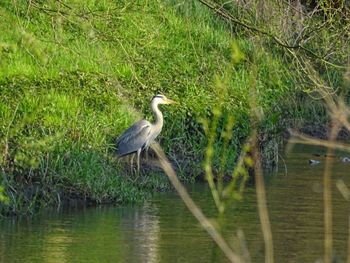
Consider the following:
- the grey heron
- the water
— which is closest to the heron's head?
the grey heron

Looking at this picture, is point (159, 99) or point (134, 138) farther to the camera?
point (159, 99)

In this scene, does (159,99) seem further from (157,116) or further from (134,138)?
(134,138)

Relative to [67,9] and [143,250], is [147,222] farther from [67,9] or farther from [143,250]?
[67,9]

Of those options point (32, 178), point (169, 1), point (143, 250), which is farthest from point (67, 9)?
point (169, 1)

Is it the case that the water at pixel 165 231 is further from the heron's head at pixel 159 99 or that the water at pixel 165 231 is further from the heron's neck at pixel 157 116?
the heron's head at pixel 159 99

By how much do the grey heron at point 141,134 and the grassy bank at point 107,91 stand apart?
0.21 meters

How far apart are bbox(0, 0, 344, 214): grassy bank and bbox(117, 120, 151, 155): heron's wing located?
20cm

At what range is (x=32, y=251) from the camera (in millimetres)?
10805

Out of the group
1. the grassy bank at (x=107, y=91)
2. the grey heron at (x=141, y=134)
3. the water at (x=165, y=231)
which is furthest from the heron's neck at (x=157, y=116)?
the water at (x=165, y=231)

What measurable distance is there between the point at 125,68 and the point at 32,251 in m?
6.14

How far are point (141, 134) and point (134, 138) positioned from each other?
21 centimetres

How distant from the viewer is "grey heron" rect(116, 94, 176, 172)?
585 inches

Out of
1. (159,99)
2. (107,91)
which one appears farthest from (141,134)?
(107,91)

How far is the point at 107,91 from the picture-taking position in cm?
1571
